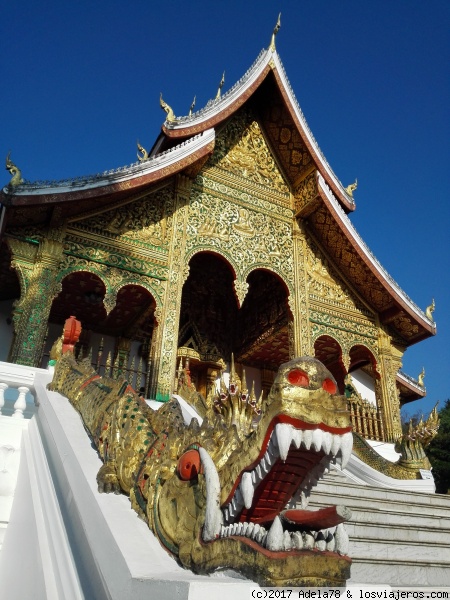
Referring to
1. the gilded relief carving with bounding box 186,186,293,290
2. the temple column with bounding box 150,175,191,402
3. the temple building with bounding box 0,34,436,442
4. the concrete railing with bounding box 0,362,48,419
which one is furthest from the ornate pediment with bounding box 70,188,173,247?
the concrete railing with bounding box 0,362,48,419

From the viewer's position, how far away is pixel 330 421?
1.14 meters

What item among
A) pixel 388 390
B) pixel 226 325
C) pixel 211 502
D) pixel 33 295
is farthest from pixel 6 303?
pixel 211 502

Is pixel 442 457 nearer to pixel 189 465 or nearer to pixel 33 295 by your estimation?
pixel 33 295

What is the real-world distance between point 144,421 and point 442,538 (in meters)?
2.14

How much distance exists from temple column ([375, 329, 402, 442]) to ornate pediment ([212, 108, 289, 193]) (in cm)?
356

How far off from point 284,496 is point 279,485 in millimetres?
44

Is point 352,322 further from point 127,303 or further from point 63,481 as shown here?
point 63,481

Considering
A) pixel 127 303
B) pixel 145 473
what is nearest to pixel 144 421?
pixel 145 473

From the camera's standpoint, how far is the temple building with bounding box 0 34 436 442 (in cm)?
610

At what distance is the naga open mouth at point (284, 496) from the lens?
3.37 ft

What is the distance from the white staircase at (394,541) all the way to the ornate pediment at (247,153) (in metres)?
6.44

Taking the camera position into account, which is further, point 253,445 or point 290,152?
point 290,152

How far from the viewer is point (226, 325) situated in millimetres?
10078

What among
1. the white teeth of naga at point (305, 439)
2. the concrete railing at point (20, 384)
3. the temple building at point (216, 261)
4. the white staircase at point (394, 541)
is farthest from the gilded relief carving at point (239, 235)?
the white teeth of naga at point (305, 439)
